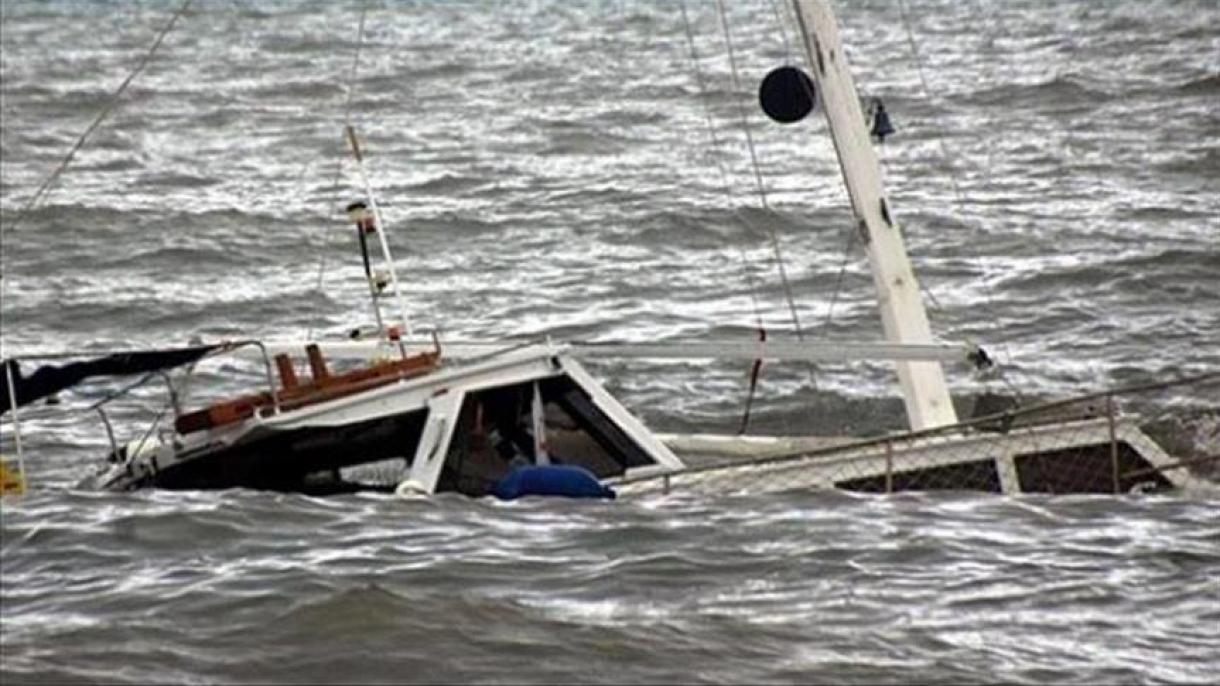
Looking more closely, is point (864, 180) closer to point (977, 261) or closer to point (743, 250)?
point (977, 261)

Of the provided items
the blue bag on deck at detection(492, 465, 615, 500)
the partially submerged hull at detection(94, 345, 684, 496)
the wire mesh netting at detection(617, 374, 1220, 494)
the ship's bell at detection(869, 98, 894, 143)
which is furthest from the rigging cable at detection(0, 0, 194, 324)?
the wire mesh netting at detection(617, 374, 1220, 494)

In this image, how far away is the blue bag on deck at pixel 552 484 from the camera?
20.1 meters

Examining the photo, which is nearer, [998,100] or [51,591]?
[51,591]

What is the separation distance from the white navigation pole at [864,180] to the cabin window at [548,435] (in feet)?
8.03

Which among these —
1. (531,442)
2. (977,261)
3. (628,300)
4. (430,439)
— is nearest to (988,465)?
(531,442)

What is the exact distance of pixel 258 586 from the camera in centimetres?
1739

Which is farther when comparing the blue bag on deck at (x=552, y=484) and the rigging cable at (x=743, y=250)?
the rigging cable at (x=743, y=250)

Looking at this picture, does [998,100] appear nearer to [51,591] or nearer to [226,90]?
[226,90]

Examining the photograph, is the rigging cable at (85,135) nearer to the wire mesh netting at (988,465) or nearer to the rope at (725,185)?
the rope at (725,185)

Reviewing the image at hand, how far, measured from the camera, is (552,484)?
20.2m

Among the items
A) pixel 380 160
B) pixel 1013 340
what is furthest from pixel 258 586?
pixel 380 160

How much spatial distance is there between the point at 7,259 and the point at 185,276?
2579 millimetres

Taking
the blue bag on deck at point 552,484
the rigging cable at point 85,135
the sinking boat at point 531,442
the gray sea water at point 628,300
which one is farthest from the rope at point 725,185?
the blue bag on deck at point 552,484

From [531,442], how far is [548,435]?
166 mm
